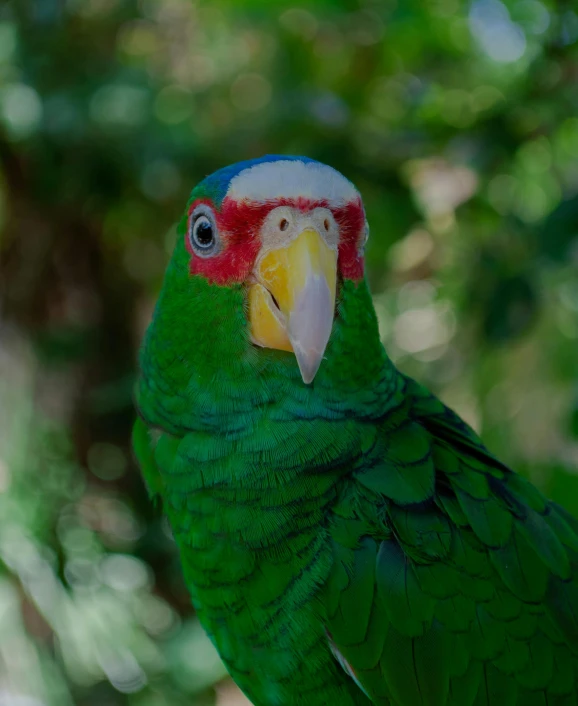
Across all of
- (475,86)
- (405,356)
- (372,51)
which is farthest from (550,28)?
(405,356)

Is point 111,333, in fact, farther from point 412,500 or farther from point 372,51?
point 412,500

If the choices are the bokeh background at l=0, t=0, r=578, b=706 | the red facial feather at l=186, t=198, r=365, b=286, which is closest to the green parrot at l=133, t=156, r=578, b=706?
the red facial feather at l=186, t=198, r=365, b=286

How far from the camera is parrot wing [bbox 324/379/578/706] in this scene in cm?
75

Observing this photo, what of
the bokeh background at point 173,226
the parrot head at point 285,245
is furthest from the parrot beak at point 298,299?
the bokeh background at point 173,226

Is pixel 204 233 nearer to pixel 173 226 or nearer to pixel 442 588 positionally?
pixel 442 588

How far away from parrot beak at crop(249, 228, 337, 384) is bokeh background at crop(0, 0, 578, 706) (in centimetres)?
65

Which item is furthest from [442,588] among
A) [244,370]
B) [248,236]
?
[248,236]

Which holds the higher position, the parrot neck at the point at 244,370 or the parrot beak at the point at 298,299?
the parrot beak at the point at 298,299

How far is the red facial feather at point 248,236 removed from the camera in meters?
0.71

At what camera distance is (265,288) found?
0.72 meters

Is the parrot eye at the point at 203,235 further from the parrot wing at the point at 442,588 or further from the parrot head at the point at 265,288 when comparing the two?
the parrot wing at the point at 442,588

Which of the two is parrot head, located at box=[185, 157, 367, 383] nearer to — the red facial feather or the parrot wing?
the red facial feather

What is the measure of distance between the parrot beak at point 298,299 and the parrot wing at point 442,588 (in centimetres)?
19

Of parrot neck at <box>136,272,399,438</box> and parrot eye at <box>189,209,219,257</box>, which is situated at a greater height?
parrot eye at <box>189,209,219,257</box>
